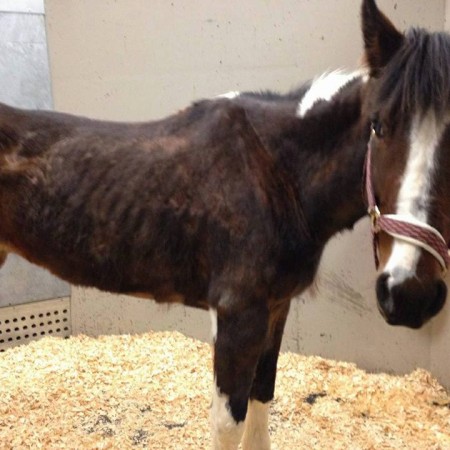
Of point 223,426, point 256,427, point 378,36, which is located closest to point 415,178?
point 378,36

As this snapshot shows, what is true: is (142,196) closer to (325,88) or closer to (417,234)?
(325,88)

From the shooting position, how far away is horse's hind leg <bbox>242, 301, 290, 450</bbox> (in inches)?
61.5

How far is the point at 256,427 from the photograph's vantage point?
1627 millimetres

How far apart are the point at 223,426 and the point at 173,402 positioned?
2.61 feet

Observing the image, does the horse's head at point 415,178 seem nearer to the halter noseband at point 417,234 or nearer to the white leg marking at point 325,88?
the halter noseband at point 417,234

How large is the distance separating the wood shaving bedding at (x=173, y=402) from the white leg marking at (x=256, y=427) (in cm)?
19

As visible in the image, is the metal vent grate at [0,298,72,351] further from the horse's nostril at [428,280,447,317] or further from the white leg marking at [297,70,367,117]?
the horse's nostril at [428,280,447,317]

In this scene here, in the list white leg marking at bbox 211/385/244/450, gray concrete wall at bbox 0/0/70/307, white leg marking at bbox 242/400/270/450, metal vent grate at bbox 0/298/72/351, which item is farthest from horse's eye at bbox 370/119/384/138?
metal vent grate at bbox 0/298/72/351

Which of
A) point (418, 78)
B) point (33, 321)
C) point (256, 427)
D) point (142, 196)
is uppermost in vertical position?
point (418, 78)

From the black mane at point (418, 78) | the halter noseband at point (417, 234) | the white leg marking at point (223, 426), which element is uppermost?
the black mane at point (418, 78)

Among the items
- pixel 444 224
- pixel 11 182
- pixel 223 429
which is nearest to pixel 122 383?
pixel 223 429

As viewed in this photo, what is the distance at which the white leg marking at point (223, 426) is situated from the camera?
1.36 metres

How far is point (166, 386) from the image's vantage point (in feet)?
7.30

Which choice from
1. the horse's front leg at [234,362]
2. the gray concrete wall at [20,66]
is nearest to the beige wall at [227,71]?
the gray concrete wall at [20,66]
